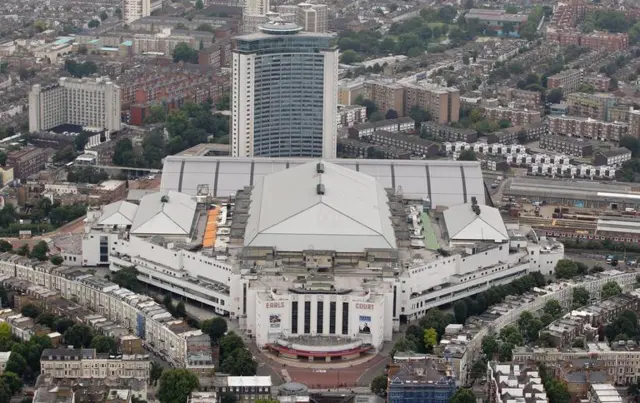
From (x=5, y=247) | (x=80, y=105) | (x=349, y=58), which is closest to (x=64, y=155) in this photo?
(x=80, y=105)

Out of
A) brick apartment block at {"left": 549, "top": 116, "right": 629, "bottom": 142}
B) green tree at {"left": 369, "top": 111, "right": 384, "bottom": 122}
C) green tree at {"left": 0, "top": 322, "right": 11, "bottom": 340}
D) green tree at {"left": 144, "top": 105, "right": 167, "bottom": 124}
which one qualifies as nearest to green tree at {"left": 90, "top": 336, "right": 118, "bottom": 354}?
green tree at {"left": 0, "top": 322, "right": 11, "bottom": 340}

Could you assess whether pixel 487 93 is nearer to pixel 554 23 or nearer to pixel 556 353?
pixel 554 23

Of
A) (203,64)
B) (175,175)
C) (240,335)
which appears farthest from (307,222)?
Result: (203,64)

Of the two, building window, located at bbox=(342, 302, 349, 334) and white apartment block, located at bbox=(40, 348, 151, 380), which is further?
building window, located at bbox=(342, 302, 349, 334)

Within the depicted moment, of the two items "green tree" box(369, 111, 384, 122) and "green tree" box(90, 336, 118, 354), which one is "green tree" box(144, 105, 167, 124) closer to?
"green tree" box(369, 111, 384, 122)

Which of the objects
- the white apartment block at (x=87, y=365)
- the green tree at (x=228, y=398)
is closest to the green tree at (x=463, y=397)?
the green tree at (x=228, y=398)

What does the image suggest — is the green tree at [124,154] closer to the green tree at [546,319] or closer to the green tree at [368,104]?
the green tree at [368,104]

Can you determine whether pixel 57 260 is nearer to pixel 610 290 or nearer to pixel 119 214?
pixel 119 214
